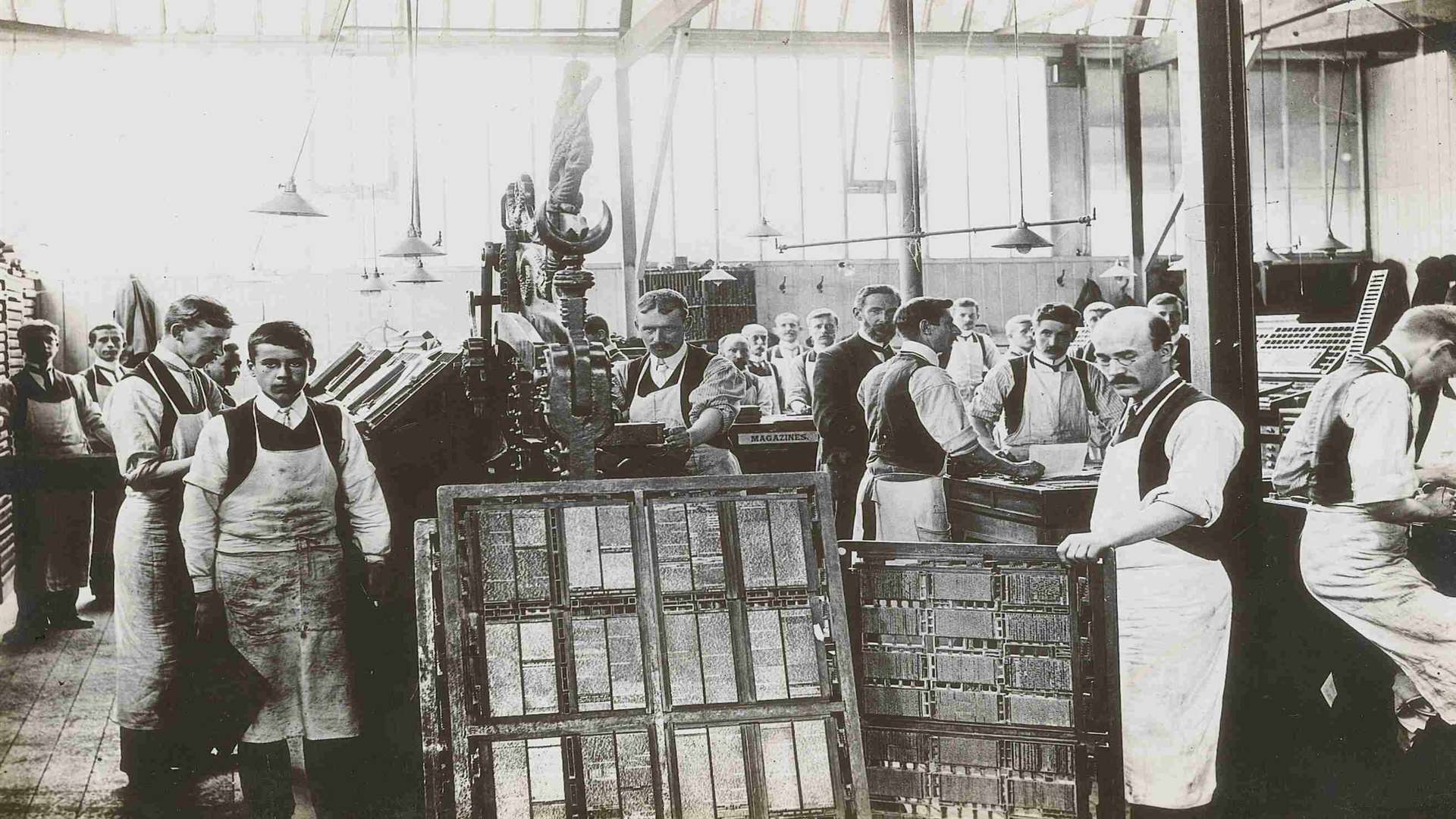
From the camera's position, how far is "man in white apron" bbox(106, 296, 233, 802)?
405cm

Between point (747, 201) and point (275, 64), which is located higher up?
point (275, 64)

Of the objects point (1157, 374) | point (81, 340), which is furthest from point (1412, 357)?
point (81, 340)

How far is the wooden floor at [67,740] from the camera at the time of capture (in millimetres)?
3926

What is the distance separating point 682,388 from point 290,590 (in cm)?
174

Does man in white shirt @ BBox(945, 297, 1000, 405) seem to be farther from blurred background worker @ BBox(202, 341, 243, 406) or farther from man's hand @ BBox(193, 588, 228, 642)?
man's hand @ BBox(193, 588, 228, 642)

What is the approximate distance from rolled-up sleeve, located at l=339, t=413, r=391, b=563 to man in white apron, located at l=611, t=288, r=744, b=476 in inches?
43.1

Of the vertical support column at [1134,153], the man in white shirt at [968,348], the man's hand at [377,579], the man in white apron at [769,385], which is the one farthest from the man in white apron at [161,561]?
the vertical support column at [1134,153]

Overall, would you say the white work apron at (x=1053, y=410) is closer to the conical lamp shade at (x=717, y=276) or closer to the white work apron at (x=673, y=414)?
the white work apron at (x=673, y=414)

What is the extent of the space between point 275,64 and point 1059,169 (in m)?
10.7

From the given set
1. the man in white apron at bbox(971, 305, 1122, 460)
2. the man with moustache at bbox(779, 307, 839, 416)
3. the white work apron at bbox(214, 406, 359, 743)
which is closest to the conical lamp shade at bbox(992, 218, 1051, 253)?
the man with moustache at bbox(779, 307, 839, 416)

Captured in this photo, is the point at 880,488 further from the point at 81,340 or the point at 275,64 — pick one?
the point at 275,64

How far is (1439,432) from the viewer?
384 cm

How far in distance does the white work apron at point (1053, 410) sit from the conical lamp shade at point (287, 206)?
4.42m

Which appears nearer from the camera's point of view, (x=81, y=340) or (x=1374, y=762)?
(x=1374, y=762)
